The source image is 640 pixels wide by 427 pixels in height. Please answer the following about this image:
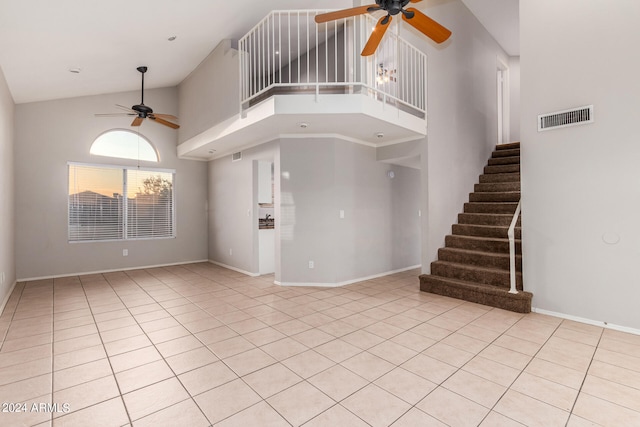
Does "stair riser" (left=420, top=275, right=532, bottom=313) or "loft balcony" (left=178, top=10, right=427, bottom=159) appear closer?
"stair riser" (left=420, top=275, right=532, bottom=313)

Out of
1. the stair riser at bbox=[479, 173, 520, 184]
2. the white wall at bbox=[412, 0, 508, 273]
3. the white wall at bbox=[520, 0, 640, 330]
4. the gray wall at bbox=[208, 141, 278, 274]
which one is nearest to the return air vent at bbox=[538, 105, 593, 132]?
the white wall at bbox=[520, 0, 640, 330]

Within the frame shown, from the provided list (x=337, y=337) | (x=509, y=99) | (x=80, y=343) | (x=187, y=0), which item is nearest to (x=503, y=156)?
(x=509, y=99)

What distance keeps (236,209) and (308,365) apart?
171 inches

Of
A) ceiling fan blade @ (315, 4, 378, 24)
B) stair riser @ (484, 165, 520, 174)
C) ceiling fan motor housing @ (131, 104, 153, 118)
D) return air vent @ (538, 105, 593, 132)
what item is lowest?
stair riser @ (484, 165, 520, 174)

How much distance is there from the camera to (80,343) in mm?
2939

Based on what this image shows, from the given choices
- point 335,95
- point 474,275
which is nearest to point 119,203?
point 335,95

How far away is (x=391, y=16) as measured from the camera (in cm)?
285

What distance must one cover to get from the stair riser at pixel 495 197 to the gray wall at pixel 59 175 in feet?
21.3

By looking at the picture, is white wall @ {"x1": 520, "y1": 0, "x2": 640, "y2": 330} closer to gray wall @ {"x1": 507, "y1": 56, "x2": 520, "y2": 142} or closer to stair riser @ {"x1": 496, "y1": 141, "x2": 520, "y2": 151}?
stair riser @ {"x1": 496, "y1": 141, "x2": 520, "y2": 151}

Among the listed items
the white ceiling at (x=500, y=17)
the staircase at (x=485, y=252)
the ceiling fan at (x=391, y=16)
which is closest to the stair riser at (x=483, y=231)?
the staircase at (x=485, y=252)

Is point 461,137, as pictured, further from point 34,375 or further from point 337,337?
point 34,375

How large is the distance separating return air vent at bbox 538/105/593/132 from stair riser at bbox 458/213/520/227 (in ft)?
5.48

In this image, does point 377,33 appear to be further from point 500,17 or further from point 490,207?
point 500,17

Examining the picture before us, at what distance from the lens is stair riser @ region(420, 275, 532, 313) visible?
3.73m
